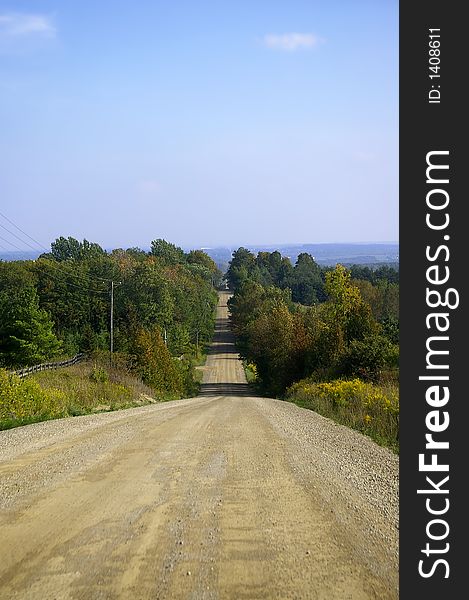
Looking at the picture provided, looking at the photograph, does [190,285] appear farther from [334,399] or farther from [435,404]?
[435,404]

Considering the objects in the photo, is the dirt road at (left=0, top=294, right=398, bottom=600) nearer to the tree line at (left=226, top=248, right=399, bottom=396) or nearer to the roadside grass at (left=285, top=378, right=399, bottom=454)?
the roadside grass at (left=285, top=378, right=399, bottom=454)

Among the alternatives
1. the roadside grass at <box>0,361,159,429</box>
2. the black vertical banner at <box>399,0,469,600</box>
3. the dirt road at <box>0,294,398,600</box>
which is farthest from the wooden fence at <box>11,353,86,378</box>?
the black vertical banner at <box>399,0,469,600</box>

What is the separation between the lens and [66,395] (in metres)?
26.5

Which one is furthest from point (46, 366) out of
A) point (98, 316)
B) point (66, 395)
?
point (98, 316)

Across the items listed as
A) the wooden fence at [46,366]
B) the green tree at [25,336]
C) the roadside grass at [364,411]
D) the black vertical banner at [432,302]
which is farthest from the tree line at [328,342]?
the black vertical banner at [432,302]

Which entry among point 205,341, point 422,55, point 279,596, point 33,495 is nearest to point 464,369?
point 279,596

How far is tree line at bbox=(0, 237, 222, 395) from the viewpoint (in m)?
52.4

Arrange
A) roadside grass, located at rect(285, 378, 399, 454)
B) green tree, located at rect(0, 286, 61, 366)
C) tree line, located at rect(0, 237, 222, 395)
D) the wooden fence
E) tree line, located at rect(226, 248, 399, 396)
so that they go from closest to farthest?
roadside grass, located at rect(285, 378, 399, 454) → tree line, located at rect(226, 248, 399, 396) → the wooden fence → tree line, located at rect(0, 237, 222, 395) → green tree, located at rect(0, 286, 61, 366)

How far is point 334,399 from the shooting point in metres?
24.4

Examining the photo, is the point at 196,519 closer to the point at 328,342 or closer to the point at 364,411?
the point at 364,411

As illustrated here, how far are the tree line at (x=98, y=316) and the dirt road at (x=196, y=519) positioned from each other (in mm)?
36379

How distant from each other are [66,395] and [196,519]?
65.3ft

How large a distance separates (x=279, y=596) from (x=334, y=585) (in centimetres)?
51

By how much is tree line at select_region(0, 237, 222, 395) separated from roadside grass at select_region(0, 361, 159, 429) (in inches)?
318
